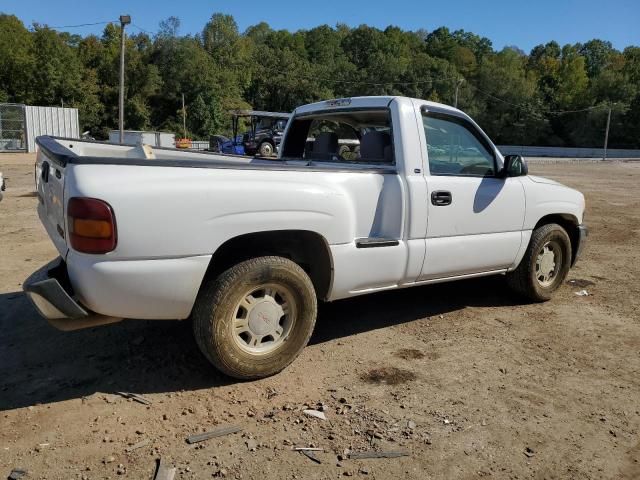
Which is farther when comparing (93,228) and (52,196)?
(52,196)

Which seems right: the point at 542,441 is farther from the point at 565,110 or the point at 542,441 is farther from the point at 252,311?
the point at 565,110

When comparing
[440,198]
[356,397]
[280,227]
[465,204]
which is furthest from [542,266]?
[280,227]

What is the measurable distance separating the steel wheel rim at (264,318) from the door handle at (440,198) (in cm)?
140

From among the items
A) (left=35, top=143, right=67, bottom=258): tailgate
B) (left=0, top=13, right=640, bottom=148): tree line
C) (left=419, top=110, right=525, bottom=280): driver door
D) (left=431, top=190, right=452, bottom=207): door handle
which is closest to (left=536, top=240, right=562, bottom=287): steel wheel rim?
(left=419, top=110, right=525, bottom=280): driver door

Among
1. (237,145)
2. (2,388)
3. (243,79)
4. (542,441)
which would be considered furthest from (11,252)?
(243,79)

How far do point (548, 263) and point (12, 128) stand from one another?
32.0m

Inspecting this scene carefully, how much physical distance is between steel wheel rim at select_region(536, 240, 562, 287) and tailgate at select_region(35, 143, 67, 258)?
417cm

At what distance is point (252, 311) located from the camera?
3.52 metres

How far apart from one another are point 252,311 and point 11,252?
4.74 m

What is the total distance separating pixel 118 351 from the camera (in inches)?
159

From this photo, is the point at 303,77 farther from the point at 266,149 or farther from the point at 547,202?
the point at 547,202

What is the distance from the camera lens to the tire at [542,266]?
520cm

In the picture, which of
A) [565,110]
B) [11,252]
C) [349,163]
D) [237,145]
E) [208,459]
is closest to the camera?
[208,459]

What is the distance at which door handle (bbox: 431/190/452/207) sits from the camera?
4.22m
